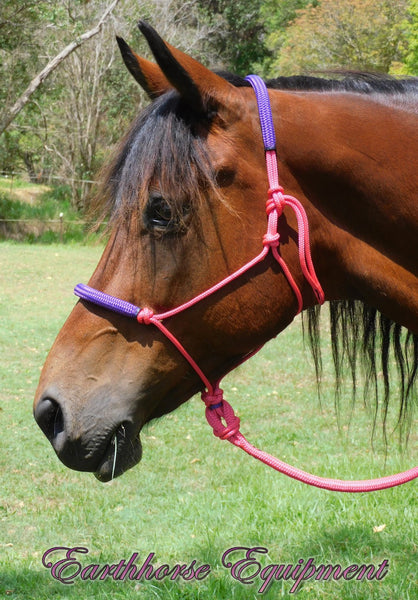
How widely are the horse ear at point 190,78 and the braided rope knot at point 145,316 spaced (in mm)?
585

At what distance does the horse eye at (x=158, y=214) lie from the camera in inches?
69.7

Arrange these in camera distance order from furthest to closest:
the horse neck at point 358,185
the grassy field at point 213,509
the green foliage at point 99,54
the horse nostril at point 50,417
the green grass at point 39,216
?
1. the green grass at point 39,216
2. the green foliage at point 99,54
3. the grassy field at point 213,509
4. the horse neck at point 358,185
5. the horse nostril at point 50,417

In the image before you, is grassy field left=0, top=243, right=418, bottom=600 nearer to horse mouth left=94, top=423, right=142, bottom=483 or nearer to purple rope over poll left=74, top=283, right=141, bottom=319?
horse mouth left=94, top=423, right=142, bottom=483

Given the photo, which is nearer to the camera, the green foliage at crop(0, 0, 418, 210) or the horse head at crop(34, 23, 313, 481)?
the horse head at crop(34, 23, 313, 481)

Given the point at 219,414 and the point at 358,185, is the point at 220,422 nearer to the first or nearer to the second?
the point at 219,414

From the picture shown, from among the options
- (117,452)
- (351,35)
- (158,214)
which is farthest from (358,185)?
(351,35)

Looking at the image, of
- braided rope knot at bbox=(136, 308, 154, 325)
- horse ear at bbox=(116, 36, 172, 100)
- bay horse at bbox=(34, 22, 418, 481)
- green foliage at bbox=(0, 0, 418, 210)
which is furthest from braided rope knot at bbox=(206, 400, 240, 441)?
green foliage at bbox=(0, 0, 418, 210)

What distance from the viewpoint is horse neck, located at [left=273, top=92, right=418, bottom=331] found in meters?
1.87

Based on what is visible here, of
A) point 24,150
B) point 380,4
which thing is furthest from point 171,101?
point 24,150

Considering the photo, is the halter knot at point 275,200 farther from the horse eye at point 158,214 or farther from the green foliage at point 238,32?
the green foliage at point 238,32

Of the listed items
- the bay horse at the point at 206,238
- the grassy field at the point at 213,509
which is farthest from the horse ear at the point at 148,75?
the grassy field at the point at 213,509

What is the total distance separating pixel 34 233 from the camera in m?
20.8

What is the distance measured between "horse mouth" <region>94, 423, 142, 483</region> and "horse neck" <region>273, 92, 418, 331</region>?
76 centimetres

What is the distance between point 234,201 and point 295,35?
22285 mm
